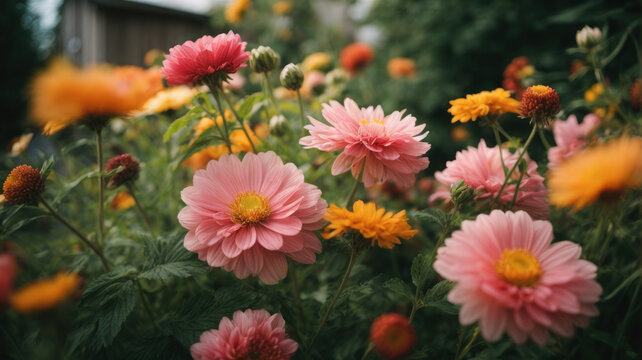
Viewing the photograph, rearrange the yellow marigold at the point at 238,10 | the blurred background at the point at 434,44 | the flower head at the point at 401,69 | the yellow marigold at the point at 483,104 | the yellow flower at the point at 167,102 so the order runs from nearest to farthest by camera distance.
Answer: the yellow marigold at the point at 483,104, the yellow flower at the point at 167,102, the blurred background at the point at 434,44, the yellow marigold at the point at 238,10, the flower head at the point at 401,69

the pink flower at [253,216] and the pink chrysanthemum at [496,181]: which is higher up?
the pink chrysanthemum at [496,181]

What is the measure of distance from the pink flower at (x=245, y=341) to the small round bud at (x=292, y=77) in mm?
478

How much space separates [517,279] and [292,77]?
0.57 m

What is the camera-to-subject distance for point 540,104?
584 mm

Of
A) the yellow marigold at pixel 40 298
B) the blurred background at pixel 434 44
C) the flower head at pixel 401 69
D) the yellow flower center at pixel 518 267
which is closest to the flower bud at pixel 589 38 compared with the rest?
the blurred background at pixel 434 44

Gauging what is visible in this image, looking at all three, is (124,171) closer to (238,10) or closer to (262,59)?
(262,59)

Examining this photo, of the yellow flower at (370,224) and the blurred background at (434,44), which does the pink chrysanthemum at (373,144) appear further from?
the blurred background at (434,44)

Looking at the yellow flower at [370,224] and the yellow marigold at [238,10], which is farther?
the yellow marigold at [238,10]

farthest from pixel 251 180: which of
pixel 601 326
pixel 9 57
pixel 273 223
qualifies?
pixel 9 57

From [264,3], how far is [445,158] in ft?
7.23

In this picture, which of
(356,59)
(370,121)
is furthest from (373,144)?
(356,59)


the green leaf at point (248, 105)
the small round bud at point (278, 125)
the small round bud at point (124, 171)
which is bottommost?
the small round bud at point (124, 171)

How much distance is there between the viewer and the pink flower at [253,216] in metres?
0.55

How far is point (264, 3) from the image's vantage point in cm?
324
